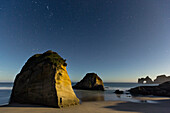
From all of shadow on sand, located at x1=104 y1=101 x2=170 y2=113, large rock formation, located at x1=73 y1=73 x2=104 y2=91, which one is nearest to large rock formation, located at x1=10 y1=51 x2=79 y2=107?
shadow on sand, located at x1=104 y1=101 x2=170 y2=113

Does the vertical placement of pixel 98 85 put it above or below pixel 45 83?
below

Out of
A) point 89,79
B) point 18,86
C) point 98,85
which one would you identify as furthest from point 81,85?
point 18,86

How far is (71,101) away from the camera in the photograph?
15891 mm

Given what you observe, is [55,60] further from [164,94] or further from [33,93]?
[164,94]

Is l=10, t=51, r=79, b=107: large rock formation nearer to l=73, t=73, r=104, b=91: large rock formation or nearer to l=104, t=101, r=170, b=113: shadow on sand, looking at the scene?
l=104, t=101, r=170, b=113: shadow on sand

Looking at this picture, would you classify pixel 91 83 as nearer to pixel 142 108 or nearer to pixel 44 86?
pixel 142 108

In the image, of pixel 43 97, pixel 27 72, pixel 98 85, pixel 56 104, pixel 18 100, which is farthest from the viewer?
pixel 98 85

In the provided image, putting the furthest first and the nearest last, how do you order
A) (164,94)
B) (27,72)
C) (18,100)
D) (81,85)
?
(81,85)
(164,94)
(27,72)
(18,100)

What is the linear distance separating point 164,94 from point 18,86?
50.2 m

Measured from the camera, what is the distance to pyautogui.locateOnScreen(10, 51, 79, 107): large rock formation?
561 inches

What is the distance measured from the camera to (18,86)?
1772 centimetres

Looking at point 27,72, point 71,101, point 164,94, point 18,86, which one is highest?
point 27,72

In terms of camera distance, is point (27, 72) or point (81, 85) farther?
point (81, 85)

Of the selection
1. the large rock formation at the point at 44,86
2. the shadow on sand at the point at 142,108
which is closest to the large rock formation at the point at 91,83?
the shadow on sand at the point at 142,108
